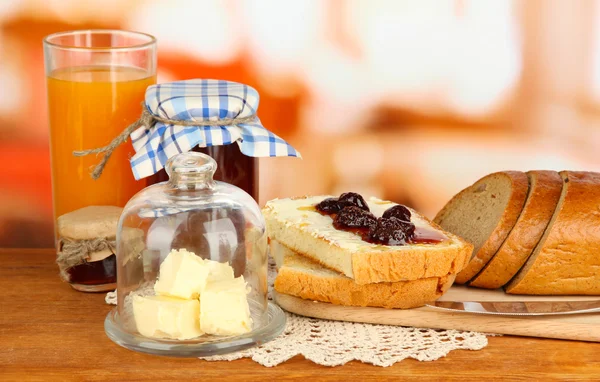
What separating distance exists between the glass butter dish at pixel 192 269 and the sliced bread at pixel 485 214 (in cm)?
39

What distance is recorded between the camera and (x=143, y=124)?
157 cm

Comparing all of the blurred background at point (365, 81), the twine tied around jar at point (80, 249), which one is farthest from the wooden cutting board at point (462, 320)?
the blurred background at point (365, 81)

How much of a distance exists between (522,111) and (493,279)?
1.87 feet

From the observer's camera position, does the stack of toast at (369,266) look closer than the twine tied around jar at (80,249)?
Yes

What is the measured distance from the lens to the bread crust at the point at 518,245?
5.13ft

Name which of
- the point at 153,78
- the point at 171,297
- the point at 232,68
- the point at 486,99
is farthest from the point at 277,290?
the point at 486,99

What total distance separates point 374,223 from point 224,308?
13.0 inches

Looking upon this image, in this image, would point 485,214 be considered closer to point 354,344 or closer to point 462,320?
point 462,320

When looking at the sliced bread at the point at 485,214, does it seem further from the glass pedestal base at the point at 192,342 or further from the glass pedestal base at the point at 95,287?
the glass pedestal base at the point at 95,287

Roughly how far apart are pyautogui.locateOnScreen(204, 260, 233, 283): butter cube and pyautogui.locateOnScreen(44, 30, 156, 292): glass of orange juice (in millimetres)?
289

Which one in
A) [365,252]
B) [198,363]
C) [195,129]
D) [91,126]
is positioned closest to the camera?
[198,363]

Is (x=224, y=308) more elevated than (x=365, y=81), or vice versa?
(x=365, y=81)

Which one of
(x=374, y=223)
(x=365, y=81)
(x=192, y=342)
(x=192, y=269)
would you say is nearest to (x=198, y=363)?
(x=192, y=342)

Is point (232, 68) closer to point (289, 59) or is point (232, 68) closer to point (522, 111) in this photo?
point (289, 59)
